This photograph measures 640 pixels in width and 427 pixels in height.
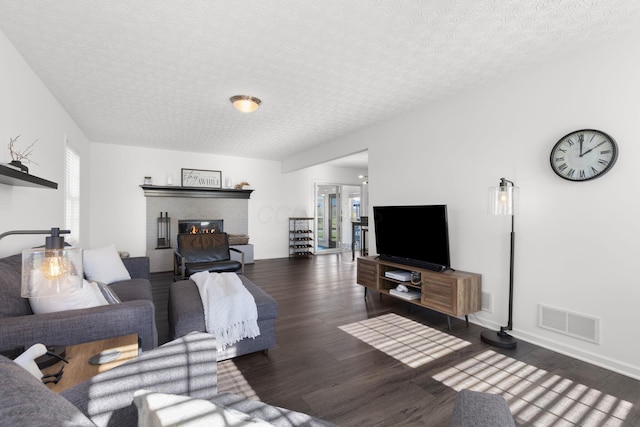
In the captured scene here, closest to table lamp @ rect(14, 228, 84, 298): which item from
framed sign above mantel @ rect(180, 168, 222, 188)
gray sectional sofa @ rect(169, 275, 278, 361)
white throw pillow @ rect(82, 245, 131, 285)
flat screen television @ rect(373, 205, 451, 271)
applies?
gray sectional sofa @ rect(169, 275, 278, 361)

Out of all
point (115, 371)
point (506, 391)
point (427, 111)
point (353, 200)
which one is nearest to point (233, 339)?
point (115, 371)

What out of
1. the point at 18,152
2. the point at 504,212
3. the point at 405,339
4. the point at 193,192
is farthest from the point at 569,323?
the point at 193,192

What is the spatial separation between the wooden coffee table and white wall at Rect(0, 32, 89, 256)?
156 cm

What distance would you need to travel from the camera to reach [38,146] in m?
3.03

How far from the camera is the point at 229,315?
251 centimetres

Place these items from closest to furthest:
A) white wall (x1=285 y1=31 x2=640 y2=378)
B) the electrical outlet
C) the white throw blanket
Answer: white wall (x1=285 y1=31 x2=640 y2=378) < the white throw blanket < the electrical outlet

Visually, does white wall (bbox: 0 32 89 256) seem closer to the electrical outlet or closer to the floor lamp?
the floor lamp

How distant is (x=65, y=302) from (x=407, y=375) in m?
2.34

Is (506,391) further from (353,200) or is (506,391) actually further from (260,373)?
(353,200)

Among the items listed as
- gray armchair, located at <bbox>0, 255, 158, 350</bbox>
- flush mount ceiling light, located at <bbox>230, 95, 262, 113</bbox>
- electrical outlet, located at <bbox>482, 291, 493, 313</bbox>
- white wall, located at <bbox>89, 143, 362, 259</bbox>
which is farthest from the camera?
white wall, located at <bbox>89, 143, 362, 259</bbox>

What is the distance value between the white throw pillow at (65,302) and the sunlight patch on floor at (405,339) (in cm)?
222

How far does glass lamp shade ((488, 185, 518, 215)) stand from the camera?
2.85 m

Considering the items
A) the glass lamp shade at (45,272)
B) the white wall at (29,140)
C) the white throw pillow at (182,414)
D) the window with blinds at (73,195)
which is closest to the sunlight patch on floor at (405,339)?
the white throw pillow at (182,414)

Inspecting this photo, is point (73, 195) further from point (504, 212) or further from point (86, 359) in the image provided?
point (504, 212)
